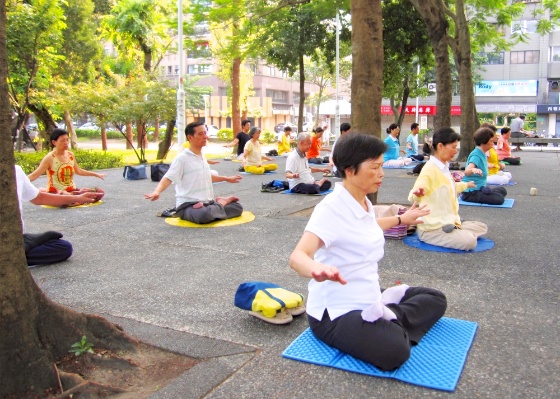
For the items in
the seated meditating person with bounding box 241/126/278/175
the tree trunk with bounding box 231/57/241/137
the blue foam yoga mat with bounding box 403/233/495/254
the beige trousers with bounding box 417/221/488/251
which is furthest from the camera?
the tree trunk with bounding box 231/57/241/137

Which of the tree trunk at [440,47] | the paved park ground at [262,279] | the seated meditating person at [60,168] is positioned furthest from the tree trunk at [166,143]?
the paved park ground at [262,279]

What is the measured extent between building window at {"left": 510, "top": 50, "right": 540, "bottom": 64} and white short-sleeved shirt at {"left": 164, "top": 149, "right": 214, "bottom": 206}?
1639 inches

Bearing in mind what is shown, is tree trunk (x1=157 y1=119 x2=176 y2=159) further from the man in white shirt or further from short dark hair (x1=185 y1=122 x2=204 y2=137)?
the man in white shirt

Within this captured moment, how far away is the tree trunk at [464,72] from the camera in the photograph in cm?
1576

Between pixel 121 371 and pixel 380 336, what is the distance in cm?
156

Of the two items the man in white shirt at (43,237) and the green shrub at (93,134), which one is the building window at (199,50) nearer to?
the man in white shirt at (43,237)

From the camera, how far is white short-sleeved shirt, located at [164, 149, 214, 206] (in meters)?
7.94

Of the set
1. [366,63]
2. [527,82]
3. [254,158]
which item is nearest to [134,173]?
[254,158]

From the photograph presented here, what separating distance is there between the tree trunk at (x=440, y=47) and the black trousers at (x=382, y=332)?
11822 mm

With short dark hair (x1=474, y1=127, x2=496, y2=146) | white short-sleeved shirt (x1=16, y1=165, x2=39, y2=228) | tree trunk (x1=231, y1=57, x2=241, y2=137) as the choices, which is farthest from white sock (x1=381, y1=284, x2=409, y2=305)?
tree trunk (x1=231, y1=57, x2=241, y2=137)

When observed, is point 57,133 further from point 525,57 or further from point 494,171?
point 525,57

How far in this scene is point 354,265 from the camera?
332 cm

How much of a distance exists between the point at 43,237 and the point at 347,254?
3789 millimetres

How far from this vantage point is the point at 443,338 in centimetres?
367
